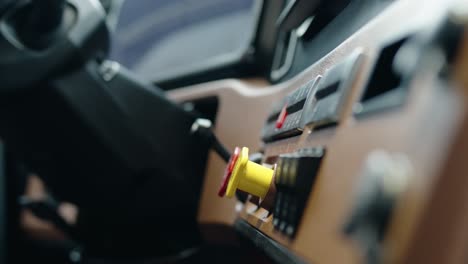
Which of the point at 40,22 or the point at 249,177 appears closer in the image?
the point at 249,177

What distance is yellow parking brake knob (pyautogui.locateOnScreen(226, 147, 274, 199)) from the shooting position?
37 cm

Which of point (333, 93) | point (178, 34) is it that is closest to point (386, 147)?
point (333, 93)

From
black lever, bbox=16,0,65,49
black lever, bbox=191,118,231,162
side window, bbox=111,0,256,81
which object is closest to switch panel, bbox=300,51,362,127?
black lever, bbox=191,118,231,162

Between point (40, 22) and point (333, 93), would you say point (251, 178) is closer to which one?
point (333, 93)

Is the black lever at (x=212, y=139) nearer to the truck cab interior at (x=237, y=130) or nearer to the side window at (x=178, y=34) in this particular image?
the truck cab interior at (x=237, y=130)

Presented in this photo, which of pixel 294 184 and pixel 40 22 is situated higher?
pixel 40 22

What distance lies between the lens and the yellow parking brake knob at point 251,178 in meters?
0.37

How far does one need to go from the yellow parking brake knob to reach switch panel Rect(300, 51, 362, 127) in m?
0.05

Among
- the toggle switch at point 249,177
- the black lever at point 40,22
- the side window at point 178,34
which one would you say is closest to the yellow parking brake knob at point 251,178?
the toggle switch at point 249,177

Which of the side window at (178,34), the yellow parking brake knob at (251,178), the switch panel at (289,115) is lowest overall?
the yellow parking brake knob at (251,178)

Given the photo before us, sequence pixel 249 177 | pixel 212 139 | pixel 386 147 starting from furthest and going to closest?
pixel 212 139 → pixel 249 177 → pixel 386 147

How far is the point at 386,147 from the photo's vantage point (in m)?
0.23

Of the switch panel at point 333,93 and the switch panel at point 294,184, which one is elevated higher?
the switch panel at point 333,93

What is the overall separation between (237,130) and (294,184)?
0.34 meters
